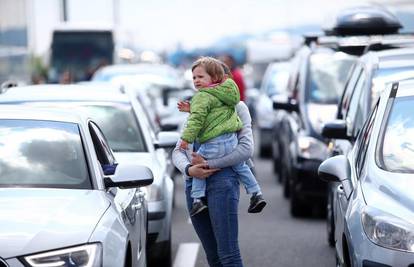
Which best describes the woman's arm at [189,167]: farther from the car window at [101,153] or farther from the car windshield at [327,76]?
the car windshield at [327,76]

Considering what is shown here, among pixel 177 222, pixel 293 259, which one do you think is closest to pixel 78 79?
pixel 177 222

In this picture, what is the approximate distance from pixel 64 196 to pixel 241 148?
129 cm

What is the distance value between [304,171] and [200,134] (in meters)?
5.90

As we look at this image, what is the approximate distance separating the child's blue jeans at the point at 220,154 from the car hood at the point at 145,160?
101 inches

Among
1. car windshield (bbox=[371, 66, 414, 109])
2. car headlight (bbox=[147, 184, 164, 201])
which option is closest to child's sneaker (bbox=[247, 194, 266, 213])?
car headlight (bbox=[147, 184, 164, 201])

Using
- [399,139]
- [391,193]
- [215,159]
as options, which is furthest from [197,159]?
[399,139]

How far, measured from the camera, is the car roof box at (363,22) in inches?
596

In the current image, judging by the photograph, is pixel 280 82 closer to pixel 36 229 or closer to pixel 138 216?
pixel 138 216

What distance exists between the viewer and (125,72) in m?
22.5

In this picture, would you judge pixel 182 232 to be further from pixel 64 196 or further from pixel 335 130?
pixel 64 196

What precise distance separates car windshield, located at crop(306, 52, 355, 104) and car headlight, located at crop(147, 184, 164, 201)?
5028mm

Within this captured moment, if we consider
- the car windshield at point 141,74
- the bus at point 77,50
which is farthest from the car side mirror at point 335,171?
the bus at point 77,50

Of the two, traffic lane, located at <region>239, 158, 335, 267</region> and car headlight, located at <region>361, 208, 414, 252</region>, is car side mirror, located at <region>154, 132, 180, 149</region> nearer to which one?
traffic lane, located at <region>239, 158, 335, 267</region>

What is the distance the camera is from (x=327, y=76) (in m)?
15.6
